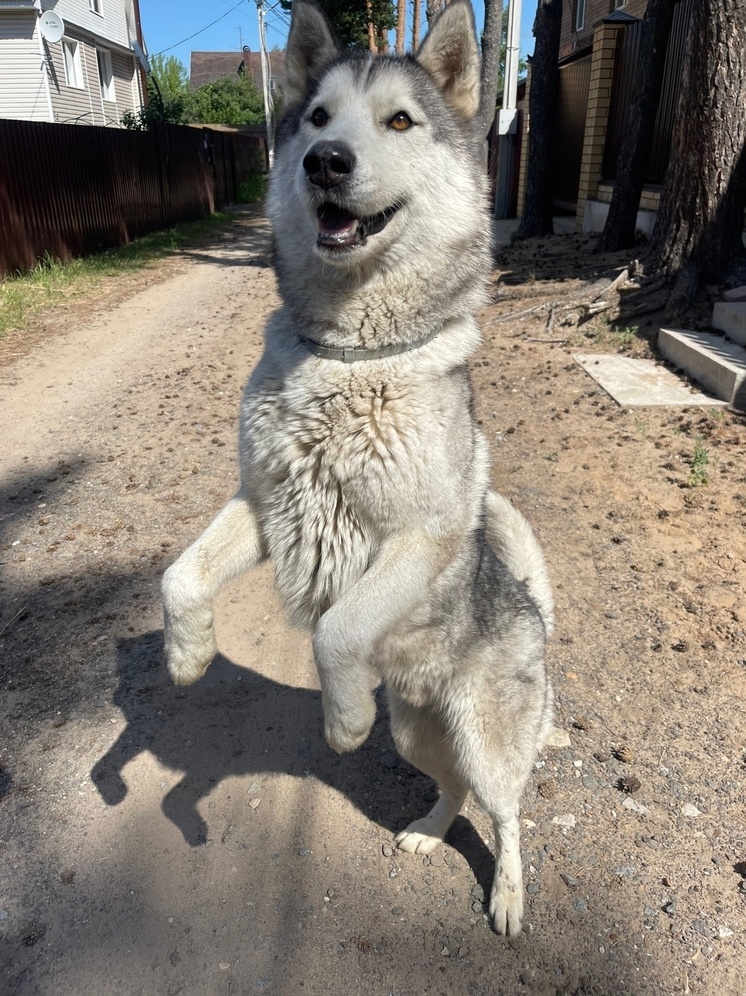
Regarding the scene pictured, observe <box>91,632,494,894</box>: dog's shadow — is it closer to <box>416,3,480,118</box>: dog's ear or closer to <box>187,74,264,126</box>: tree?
<box>416,3,480,118</box>: dog's ear

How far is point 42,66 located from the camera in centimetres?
2183

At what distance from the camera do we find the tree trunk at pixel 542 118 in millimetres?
12773

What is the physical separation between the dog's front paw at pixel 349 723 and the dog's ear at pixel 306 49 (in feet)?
6.89

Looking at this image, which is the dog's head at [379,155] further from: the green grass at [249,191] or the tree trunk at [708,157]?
the green grass at [249,191]

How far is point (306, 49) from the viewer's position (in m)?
2.50

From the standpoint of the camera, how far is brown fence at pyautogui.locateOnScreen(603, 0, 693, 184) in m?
10.9

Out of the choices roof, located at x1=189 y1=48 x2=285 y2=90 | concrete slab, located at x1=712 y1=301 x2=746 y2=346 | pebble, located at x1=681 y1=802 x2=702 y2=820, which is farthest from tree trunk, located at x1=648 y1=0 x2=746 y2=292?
roof, located at x1=189 y1=48 x2=285 y2=90

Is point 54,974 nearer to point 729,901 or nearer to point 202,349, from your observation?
point 729,901

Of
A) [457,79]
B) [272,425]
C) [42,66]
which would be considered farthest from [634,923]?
[42,66]

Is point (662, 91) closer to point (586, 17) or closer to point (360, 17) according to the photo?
point (586, 17)

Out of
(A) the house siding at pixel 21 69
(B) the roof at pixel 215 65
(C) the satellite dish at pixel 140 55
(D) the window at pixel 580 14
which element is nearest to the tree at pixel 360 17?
(D) the window at pixel 580 14

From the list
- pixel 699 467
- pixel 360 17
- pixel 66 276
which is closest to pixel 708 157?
pixel 699 467

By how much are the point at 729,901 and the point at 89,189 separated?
1515 cm

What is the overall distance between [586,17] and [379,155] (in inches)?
1082
